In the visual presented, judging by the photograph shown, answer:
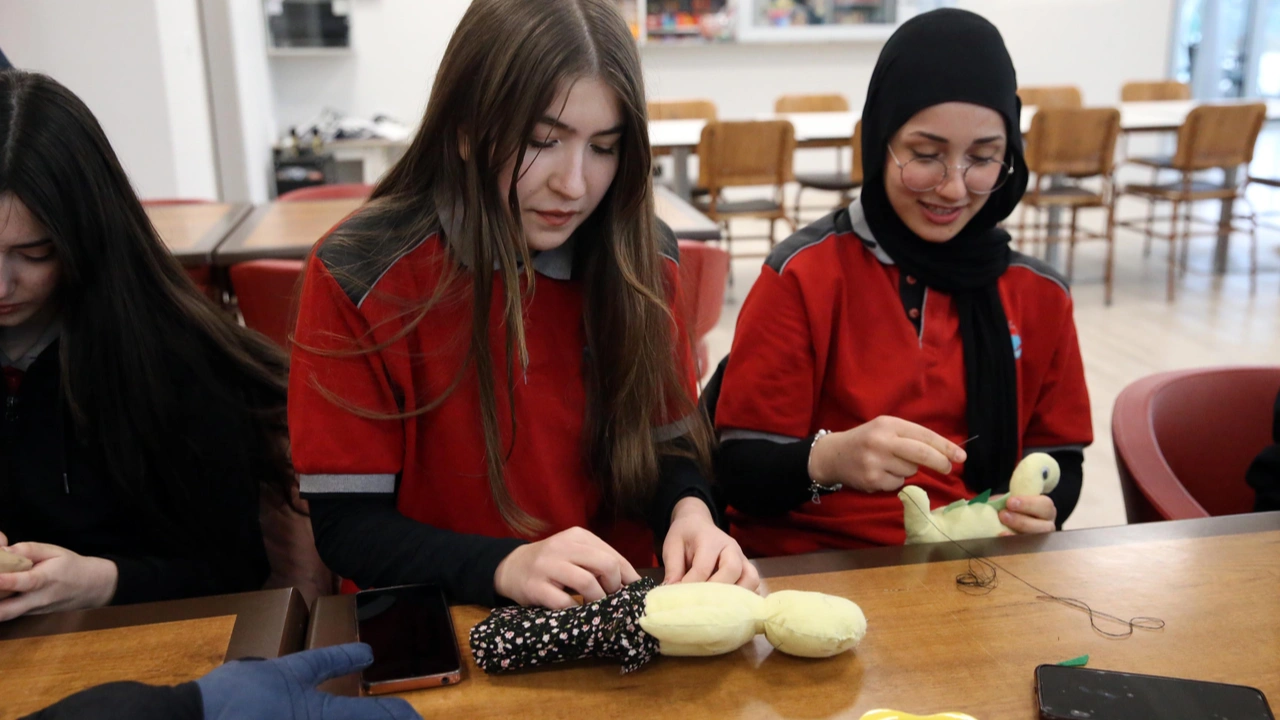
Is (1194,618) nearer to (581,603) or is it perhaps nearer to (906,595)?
(906,595)

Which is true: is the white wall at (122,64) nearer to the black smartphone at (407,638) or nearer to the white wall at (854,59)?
the black smartphone at (407,638)

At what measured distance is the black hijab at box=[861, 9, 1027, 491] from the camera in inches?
50.0

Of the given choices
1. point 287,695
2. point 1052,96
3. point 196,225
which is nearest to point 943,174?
point 287,695

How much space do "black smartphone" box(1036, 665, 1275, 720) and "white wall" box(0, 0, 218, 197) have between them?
3.51 metres

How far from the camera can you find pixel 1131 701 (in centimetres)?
73

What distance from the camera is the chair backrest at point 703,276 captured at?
2232 mm

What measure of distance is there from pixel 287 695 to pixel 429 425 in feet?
1.55

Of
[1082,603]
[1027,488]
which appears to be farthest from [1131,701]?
[1027,488]

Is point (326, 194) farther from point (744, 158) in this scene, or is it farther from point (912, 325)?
point (912, 325)

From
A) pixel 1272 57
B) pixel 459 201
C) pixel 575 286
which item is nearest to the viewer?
pixel 459 201

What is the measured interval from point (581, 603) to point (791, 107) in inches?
226

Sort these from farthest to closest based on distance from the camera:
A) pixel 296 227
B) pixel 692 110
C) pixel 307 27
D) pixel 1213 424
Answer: pixel 307 27 → pixel 692 110 → pixel 296 227 → pixel 1213 424

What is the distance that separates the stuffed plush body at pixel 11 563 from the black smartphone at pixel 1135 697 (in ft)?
2.90

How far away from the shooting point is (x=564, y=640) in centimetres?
77
